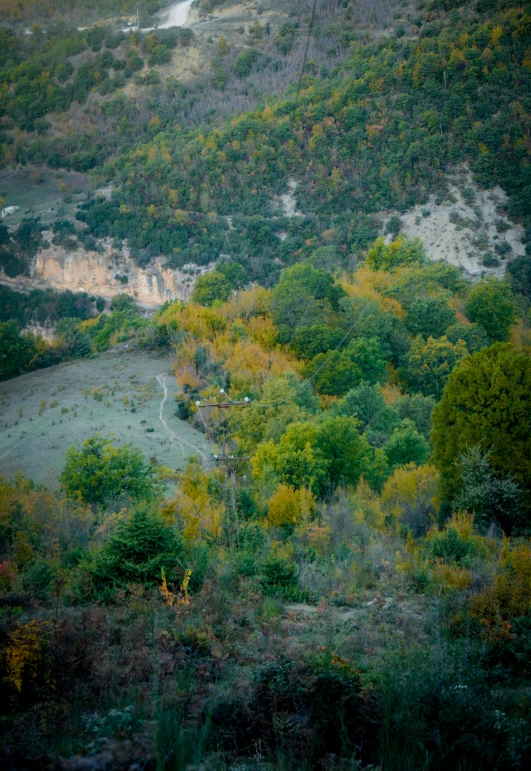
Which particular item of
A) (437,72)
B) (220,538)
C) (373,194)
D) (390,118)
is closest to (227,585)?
(220,538)

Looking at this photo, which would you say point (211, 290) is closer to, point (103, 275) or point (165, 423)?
point (165, 423)

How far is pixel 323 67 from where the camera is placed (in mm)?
103000

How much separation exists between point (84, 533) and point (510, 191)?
72.5m

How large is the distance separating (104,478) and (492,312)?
34.5m

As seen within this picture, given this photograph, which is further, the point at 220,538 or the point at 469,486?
the point at 469,486

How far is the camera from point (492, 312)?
50281 millimetres

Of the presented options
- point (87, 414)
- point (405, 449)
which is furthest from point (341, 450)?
point (87, 414)

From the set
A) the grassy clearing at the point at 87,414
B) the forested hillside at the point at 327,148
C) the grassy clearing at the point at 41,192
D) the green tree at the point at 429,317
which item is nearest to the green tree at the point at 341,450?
the grassy clearing at the point at 87,414

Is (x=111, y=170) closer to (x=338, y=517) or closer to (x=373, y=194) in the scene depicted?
(x=373, y=194)

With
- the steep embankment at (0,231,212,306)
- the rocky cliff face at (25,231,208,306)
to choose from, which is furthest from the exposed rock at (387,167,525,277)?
the steep embankment at (0,231,212,306)

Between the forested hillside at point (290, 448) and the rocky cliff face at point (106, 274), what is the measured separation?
0.78 meters

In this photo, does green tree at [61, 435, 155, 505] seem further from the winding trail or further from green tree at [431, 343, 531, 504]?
green tree at [431, 343, 531, 504]

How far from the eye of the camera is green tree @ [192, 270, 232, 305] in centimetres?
4512

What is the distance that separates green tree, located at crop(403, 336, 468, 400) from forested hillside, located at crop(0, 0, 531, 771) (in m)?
0.17
